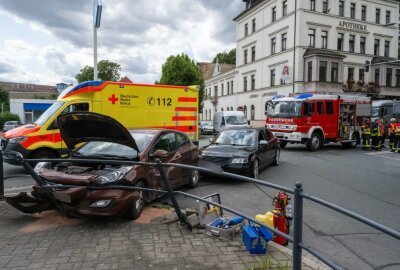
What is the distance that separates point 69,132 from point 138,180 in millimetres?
1434

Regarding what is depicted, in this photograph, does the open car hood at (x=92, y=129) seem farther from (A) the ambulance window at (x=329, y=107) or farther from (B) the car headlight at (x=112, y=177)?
(A) the ambulance window at (x=329, y=107)

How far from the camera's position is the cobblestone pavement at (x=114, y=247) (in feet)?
12.5

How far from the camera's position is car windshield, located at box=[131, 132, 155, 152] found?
642 centimetres

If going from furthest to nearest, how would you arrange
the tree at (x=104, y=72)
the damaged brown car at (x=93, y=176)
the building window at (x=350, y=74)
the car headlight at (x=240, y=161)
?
1. the tree at (x=104, y=72)
2. the building window at (x=350, y=74)
3. the car headlight at (x=240, y=161)
4. the damaged brown car at (x=93, y=176)

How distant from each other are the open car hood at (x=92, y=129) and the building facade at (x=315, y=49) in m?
34.2

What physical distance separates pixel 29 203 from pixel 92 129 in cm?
151

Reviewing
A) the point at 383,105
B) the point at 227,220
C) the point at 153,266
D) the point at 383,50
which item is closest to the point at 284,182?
the point at 227,220

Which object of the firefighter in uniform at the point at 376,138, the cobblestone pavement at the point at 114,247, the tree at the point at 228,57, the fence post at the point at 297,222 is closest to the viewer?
the fence post at the point at 297,222

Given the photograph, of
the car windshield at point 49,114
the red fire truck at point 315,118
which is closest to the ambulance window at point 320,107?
the red fire truck at point 315,118

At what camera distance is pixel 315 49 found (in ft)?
123

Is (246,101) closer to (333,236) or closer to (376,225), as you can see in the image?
(333,236)

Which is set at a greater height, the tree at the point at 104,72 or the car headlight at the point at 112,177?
the tree at the point at 104,72

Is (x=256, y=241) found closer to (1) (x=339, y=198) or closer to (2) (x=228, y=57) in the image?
(1) (x=339, y=198)

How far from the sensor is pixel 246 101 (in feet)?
157
